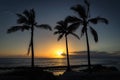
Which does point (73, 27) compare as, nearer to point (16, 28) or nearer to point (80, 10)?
point (80, 10)

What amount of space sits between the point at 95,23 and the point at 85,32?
2.08 metres

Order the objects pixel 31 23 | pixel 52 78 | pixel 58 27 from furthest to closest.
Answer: pixel 58 27, pixel 31 23, pixel 52 78

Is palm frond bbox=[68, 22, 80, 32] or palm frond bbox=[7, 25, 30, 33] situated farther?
palm frond bbox=[7, 25, 30, 33]

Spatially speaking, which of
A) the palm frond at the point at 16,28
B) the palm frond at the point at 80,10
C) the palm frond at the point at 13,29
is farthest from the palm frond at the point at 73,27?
the palm frond at the point at 13,29

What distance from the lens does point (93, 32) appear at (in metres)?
33.1

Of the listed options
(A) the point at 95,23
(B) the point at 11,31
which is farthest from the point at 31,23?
(A) the point at 95,23

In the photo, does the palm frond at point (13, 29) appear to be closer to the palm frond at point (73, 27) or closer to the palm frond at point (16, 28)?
the palm frond at point (16, 28)

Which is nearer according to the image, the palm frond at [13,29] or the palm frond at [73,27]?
the palm frond at [73,27]

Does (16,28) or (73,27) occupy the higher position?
(16,28)

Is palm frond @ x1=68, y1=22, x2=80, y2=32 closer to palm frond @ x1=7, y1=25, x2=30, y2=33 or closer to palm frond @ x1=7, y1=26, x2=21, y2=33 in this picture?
palm frond @ x1=7, y1=25, x2=30, y2=33

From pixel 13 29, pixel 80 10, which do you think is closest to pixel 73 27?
pixel 80 10

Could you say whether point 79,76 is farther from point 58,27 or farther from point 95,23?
point 58,27

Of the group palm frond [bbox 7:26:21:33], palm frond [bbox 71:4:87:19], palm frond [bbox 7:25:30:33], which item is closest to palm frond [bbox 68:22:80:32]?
palm frond [bbox 71:4:87:19]

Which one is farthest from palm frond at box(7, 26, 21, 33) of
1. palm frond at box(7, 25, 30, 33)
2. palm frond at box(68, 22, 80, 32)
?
palm frond at box(68, 22, 80, 32)
